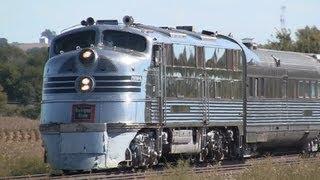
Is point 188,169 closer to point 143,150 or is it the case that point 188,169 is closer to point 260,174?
point 260,174

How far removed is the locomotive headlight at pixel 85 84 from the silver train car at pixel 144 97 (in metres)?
0.02

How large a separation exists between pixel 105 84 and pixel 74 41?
1882mm

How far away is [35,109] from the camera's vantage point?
2274 inches

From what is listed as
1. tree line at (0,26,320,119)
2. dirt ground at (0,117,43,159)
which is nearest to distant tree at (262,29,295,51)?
tree line at (0,26,320,119)

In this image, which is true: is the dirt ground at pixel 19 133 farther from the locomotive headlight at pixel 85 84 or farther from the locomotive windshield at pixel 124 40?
the locomotive headlight at pixel 85 84

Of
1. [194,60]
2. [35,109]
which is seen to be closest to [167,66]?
[194,60]

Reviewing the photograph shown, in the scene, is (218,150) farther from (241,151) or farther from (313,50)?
(313,50)

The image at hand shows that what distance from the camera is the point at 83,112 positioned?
611 inches

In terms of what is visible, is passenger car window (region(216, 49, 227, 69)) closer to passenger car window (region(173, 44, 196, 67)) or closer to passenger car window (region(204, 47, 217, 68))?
passenger car window (region(204, 47, 217, 68))

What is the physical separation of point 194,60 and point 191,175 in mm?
5040

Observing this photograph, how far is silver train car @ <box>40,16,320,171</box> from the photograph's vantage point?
608 inches

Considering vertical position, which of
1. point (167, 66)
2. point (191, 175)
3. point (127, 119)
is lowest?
point (191, 175)

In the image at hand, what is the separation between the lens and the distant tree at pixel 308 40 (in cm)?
5128

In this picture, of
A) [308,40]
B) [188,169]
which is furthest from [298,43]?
[188,169]
